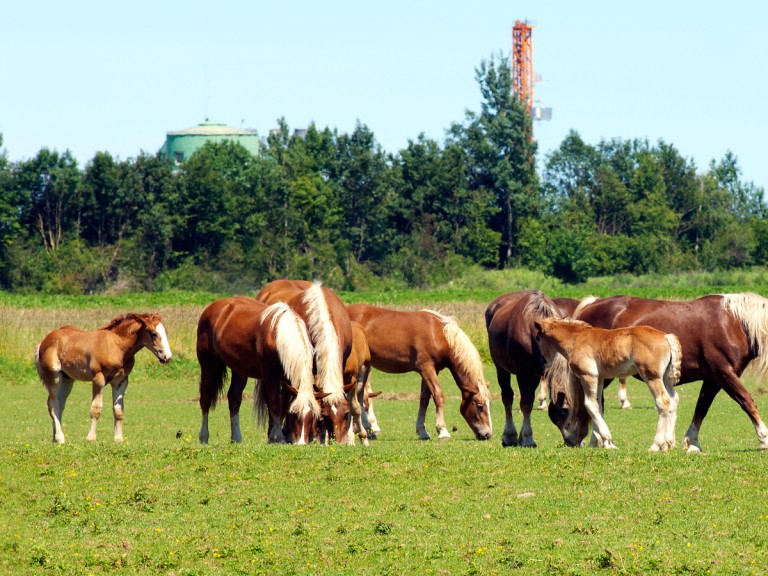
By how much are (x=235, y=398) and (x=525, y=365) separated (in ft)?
14.2

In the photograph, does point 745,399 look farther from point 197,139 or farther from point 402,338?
point 197,139

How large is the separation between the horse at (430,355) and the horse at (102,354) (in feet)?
14.2

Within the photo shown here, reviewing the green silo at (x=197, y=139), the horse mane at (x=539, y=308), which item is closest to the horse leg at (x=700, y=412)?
the horse mane at (x=539, y=308)

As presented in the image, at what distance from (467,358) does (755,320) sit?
199 inches

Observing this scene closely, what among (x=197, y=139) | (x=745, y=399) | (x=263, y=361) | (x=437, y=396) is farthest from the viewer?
(x=197, y=139)

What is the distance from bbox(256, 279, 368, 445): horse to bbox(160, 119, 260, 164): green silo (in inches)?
3034

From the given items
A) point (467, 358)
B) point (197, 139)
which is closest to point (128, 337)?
point (467, 358)

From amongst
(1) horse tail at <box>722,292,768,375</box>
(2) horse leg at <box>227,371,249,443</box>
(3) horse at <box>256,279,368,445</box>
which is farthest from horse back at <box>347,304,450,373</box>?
(1) horse tail at <box>722,292,768,375</box>

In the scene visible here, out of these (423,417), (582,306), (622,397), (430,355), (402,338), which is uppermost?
(582,306)

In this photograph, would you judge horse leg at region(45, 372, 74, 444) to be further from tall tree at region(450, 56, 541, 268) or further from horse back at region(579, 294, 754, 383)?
tall tree at region(450, 56, 541, 268)

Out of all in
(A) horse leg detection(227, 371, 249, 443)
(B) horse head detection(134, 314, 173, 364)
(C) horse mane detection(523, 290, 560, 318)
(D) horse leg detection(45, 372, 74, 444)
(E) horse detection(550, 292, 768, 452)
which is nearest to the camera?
(E) horse detection(550, 292, 768, 452)

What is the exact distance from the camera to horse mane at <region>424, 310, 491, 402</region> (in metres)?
18.2

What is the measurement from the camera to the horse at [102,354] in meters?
16.2

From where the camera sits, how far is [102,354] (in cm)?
1614
